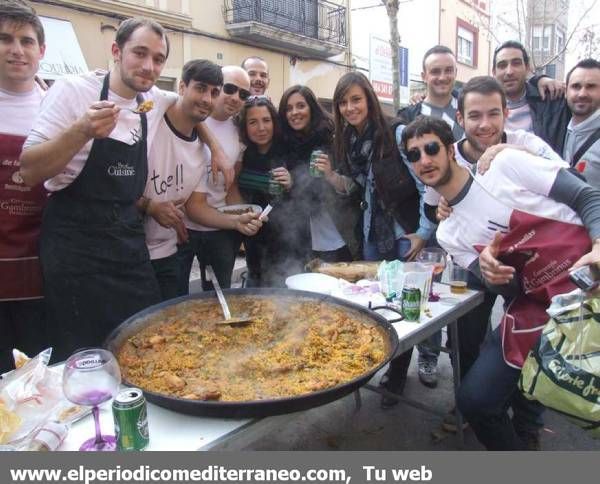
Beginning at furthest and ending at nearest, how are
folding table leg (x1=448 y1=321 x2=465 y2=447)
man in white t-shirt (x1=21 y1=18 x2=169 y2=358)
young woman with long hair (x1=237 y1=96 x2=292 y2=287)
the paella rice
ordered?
young woman with long hair (x1=237 y1=96 x2=292 y2=287) < folding table leg (x1=448 y1=321 x2=465 y2=447) < man in white t-shirt (x1=21 y1=18 x2=169 y2=358) < the paella rice

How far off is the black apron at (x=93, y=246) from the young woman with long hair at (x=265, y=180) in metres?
1.15

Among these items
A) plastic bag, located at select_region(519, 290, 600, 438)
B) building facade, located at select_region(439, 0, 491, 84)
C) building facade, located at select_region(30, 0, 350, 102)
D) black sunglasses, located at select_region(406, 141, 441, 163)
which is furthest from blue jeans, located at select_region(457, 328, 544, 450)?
building facade, located at select_region(439, 0, 491, 84)

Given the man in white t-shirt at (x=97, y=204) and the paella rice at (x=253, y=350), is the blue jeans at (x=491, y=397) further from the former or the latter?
the man in white t-shirt at (x=97, y=204)

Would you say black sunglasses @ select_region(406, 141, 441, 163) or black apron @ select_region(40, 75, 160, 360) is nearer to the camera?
black apron @ select_region(40, 75, 160, 360)

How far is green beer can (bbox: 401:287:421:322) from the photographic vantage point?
2361 mm

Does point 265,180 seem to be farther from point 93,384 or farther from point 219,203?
point 93,384

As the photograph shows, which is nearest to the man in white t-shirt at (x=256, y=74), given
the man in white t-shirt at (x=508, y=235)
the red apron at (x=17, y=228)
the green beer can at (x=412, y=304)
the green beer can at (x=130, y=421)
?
the man in white t-shirt at (x=508, y=235)

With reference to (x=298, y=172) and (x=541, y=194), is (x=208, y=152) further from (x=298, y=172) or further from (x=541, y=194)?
(x=541, y=194)

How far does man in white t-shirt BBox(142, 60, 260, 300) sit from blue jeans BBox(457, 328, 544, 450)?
1558mm

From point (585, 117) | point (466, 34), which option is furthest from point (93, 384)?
point (466, 34)

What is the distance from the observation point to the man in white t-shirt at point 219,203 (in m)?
3.28

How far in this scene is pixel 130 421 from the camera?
1357 millimetres

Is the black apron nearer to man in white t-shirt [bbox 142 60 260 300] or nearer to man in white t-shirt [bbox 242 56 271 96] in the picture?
man in white t-shirt [bbox 142 60 260 300]

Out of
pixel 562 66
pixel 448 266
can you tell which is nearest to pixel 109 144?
pixel 448 266
